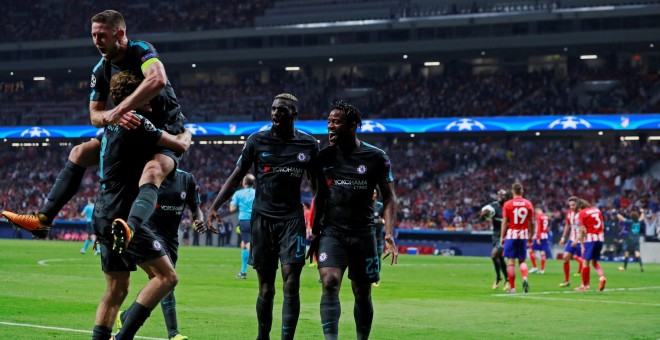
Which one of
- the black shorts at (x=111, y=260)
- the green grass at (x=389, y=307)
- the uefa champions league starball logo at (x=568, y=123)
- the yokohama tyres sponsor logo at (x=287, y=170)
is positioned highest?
the uefa champions league starball logo at (x=568, y=123)

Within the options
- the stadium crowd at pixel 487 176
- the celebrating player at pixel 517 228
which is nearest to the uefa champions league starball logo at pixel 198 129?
the stadium crowd at pixel 487 176

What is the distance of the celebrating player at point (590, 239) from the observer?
23.8 m

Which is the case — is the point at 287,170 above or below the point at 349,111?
below

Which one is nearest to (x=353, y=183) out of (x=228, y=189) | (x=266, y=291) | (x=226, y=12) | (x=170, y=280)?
(x=228, y=189)

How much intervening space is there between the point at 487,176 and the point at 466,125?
297cm

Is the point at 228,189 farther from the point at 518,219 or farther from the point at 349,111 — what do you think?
the point at 518,219

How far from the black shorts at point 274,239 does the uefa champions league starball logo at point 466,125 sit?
143 feet

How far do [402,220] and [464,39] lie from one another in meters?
12.6

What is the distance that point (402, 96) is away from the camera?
6241 centimetres

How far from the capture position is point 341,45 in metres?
62.6

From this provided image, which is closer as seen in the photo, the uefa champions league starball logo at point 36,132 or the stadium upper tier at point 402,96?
the stadium upper tier at point 402,96

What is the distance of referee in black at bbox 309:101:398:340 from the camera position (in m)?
10.9

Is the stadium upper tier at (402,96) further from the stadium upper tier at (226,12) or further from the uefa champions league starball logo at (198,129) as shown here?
the stadium upper tier at (226,12)

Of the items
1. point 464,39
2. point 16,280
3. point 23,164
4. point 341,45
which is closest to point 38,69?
point 23,164
